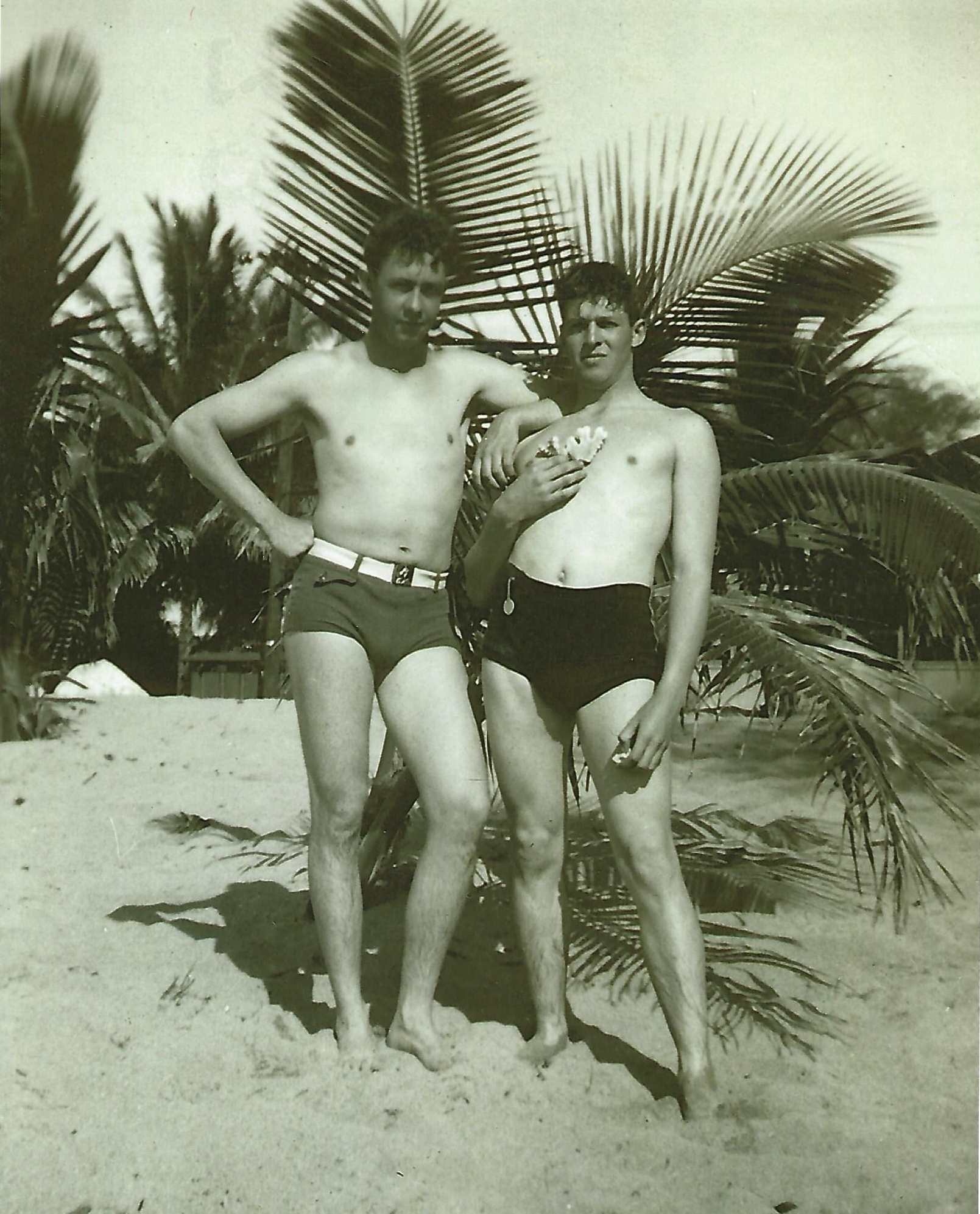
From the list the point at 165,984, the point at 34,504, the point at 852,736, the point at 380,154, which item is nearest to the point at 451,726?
the point at 852,736

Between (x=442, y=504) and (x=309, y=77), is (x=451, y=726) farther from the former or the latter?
(x=309, y=77)

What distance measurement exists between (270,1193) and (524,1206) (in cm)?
49

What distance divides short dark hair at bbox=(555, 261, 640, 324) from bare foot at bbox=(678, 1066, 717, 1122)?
1.69m

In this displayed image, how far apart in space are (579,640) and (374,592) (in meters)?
0.49

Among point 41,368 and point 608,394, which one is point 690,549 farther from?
point 41,368

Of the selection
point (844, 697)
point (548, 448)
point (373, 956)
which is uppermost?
point (548, 448)

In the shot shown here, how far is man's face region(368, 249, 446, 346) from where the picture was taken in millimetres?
2615

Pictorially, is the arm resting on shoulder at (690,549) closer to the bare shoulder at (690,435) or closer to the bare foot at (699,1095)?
the bare shoulder at (690,435)

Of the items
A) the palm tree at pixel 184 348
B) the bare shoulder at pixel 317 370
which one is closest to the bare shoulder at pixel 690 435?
the bare shoulder at pixel 317 370

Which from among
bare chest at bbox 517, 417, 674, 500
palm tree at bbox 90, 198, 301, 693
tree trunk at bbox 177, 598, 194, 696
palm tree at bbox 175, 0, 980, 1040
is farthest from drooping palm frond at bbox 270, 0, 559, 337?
tree trunk at bbox 177, 598, 194, 696

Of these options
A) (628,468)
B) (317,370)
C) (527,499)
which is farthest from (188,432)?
(628,468)

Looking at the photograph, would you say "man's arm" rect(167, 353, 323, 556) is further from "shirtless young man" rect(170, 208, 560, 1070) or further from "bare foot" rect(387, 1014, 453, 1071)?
"bare foot" rect(387, 1014, 453, 1071)

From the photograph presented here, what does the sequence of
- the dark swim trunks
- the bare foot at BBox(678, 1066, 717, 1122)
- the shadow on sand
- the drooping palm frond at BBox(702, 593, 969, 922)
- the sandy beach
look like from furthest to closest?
1. the shadow on sand
2. the drooping palm frond at BBox(702, 593, 969, 922)
3. the dark swim trunks
4. the bare foot at BBox(678, 1066, 717, 1122)
5. the sandy beach

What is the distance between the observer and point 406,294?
8.63 ft
